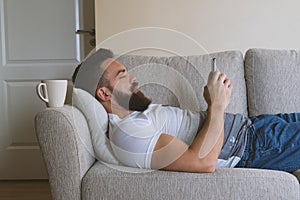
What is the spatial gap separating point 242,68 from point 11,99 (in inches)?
73.1

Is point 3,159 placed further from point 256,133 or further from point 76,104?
point 256,133

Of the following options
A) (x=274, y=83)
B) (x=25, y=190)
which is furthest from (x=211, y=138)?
(x=25, y=190)

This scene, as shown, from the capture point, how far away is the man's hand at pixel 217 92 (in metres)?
1.62

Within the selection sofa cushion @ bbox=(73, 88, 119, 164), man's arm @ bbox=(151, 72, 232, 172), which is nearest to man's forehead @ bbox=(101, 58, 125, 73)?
sofa cushion @ bbox=(73, 88, 119, 164)

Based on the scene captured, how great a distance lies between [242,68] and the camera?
2.08 m

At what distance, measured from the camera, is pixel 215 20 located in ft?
8.21

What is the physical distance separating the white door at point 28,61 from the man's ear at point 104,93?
1510mm

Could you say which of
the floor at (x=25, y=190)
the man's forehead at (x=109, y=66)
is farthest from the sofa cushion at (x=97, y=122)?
the floor at (x=25, y=190)

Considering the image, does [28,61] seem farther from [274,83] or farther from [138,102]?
[274,83]

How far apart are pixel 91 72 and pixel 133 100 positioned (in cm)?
21

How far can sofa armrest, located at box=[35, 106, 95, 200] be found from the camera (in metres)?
1.48

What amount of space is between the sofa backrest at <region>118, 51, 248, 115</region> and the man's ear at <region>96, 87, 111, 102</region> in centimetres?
32

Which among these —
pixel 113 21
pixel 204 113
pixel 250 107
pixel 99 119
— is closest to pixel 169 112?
pixel 204 113

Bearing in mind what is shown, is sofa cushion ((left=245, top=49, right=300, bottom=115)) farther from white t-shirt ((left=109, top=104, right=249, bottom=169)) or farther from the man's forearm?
the man's forearm
